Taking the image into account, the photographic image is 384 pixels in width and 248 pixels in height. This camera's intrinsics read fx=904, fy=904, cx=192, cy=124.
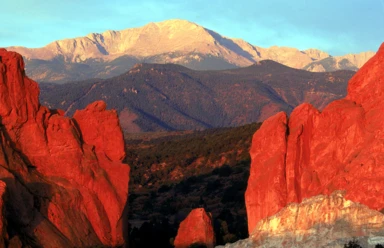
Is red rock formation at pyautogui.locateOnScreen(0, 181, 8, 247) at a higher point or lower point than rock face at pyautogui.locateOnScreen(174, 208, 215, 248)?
higher

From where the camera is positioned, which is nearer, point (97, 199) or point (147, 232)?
point (97, 199)

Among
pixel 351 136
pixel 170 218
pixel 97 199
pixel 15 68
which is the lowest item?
pixel 170 218

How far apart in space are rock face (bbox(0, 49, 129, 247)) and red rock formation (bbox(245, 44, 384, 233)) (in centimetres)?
Result: 809

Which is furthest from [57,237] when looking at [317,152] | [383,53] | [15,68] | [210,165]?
[210,165]

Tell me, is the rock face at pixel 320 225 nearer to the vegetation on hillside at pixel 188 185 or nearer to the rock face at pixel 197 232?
the rock face at pixel 197 232

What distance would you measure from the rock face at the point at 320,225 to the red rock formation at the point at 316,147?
4.98ft

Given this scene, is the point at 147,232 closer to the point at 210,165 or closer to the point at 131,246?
the point at 131,246

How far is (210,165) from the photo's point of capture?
113 metres

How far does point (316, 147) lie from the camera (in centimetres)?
4638

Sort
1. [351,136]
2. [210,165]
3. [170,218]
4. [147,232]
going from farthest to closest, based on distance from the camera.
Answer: [210,165], [170,218], [147,232], [351,136]

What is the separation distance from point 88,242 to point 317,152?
12.9 metres

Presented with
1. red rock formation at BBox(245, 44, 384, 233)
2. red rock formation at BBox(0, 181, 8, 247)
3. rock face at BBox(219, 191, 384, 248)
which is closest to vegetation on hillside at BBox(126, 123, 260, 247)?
red rock formation at BBox(245, 44, 384, 233)

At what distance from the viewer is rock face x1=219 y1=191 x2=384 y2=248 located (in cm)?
3947

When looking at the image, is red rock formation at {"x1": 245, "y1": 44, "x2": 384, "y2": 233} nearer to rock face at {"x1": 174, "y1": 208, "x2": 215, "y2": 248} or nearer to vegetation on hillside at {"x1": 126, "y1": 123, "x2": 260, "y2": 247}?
rock face at {"x1": 174, "y1": 208, "x2": 215, "y2": 248}
